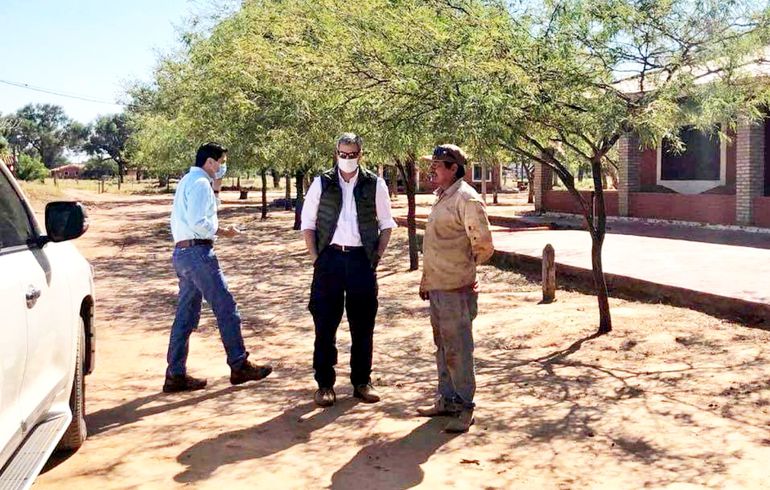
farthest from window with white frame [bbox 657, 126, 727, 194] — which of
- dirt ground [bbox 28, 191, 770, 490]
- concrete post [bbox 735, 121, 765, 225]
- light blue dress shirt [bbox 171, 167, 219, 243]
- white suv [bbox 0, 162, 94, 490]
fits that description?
white suv [bbox 0, 162, 94, 490]

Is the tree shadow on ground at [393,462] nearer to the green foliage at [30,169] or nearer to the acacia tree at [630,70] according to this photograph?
the acacia tree at [630,70]

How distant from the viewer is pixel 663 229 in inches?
740

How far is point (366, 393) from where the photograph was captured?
5.81 meters

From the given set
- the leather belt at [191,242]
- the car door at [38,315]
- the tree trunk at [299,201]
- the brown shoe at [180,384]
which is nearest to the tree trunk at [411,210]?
the brown shoe at [180,384]

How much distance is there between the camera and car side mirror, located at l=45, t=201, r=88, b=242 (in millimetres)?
3773

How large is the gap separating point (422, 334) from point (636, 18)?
3.66m

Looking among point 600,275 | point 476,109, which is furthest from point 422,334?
point 476,109

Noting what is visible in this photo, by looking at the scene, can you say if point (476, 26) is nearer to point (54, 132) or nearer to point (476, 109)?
point (476, 109)

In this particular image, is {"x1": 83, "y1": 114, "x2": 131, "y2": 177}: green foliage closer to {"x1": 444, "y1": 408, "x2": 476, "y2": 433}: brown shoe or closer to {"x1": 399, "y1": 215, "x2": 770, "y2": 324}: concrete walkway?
{"x1": 399, "y1": 215, "x2": 770, "y2": 324}: concrete walkway

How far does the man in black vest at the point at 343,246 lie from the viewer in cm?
565

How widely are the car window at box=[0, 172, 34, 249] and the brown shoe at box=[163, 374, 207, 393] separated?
2.48m

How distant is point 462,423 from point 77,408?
2.24 metres

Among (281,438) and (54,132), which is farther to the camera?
(54,132)

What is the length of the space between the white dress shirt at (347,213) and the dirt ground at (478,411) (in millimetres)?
1174
